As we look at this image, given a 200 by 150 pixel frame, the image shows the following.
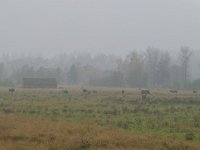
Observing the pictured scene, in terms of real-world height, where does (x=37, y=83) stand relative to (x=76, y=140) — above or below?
above

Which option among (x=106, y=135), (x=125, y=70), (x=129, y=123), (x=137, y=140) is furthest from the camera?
(x=125, y=70)

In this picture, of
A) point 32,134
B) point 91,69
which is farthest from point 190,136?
point 91,69

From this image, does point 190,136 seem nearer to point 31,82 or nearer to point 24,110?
point 24,110

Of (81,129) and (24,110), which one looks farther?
(24,110)

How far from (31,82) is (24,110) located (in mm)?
68393

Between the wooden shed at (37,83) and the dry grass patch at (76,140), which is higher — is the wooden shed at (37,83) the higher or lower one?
the higher one

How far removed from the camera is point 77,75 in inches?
6097

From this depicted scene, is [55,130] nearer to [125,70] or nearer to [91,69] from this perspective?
[125,70]

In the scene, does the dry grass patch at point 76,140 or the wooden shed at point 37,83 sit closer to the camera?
the dry grass patch at point 76,140

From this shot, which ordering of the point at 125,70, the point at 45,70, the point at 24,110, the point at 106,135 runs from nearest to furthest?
the point at 106,135 → the point at 24,110 → the point at 125,70 → the point at 45,70

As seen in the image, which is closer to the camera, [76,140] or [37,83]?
[76,140]

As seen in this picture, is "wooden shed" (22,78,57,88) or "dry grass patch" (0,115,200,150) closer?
"dry grass patch" (0,115,200,150)

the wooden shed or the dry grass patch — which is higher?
the wooden shed

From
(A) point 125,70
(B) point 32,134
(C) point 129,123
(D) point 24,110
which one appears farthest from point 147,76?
(B) point 32,134
